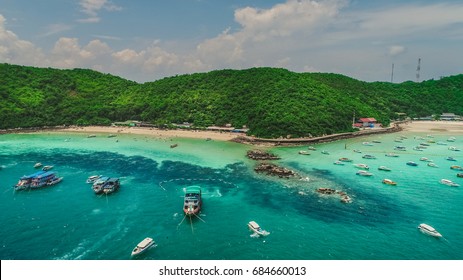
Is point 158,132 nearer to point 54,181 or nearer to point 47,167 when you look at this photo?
point 47,167

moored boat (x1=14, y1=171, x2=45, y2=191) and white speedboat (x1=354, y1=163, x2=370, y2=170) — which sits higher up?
white speedboat (x1=354, y1=163, x2=370, y2=170)

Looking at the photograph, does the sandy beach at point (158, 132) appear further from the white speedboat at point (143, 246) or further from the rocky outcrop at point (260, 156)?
the white speedboat at point (143, 246)

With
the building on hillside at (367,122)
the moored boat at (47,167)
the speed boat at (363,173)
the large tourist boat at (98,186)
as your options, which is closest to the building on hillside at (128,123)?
the moored boat at (47,167)

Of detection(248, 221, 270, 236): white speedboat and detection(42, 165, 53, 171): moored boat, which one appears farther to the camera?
detection(42, 165, 53, 171): moored boat

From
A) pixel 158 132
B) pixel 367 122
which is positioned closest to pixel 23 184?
pixel 158 132

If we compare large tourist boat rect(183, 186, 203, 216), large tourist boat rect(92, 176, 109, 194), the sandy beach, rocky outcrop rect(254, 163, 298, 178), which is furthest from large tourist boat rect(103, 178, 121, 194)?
the sandy beach

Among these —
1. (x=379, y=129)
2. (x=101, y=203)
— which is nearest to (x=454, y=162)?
(x=379, y=129)

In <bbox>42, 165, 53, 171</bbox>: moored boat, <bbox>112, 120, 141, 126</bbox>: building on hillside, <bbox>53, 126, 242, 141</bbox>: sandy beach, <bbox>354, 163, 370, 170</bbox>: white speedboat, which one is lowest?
<bbox>42, 165, 53, 171</bbox>: moored boat

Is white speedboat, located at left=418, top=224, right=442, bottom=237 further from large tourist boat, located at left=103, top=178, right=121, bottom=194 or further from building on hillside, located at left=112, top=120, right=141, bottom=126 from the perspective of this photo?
building on hillside, located at left=112, top=120, right=141, bottom=126
